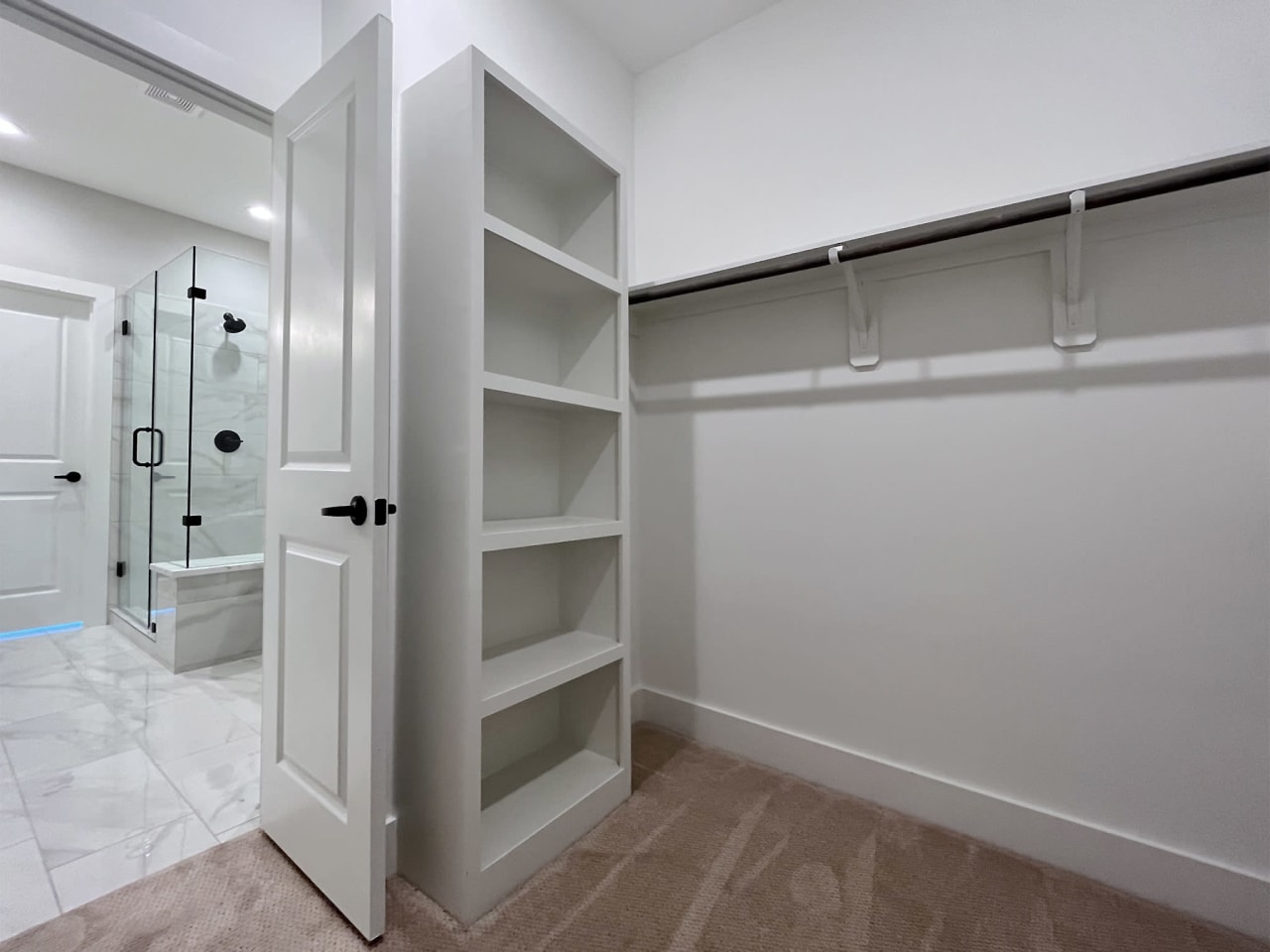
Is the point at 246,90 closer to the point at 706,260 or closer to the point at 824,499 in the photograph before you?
the point at 706,260

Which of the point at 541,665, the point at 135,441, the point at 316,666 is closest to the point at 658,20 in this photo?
the point at 541,665

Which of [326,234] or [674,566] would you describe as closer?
[326,234]

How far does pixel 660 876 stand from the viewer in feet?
4.41

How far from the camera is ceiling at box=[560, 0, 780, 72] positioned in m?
1.94

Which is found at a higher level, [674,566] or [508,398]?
[508,398]

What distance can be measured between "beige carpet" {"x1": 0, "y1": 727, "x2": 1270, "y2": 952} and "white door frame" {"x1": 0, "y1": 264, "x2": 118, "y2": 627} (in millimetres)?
3186

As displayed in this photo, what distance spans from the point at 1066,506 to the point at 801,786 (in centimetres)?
119

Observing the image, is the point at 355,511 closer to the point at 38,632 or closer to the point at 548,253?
the point at 548,253

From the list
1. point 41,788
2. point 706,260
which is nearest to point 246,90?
point 706,260

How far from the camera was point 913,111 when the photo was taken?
1636 mm

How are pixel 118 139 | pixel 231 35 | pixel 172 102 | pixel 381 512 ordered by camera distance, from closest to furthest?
pixel 381 512
pixel 231 35
pixel 172 102
pixel 118 139

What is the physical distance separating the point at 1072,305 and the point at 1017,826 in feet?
4.67

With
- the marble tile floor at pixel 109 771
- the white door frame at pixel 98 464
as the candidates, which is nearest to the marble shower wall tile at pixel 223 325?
the white door frame at pixel 98 464

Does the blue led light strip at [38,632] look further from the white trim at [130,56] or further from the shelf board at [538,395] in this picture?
the shelf board at [538,395]
